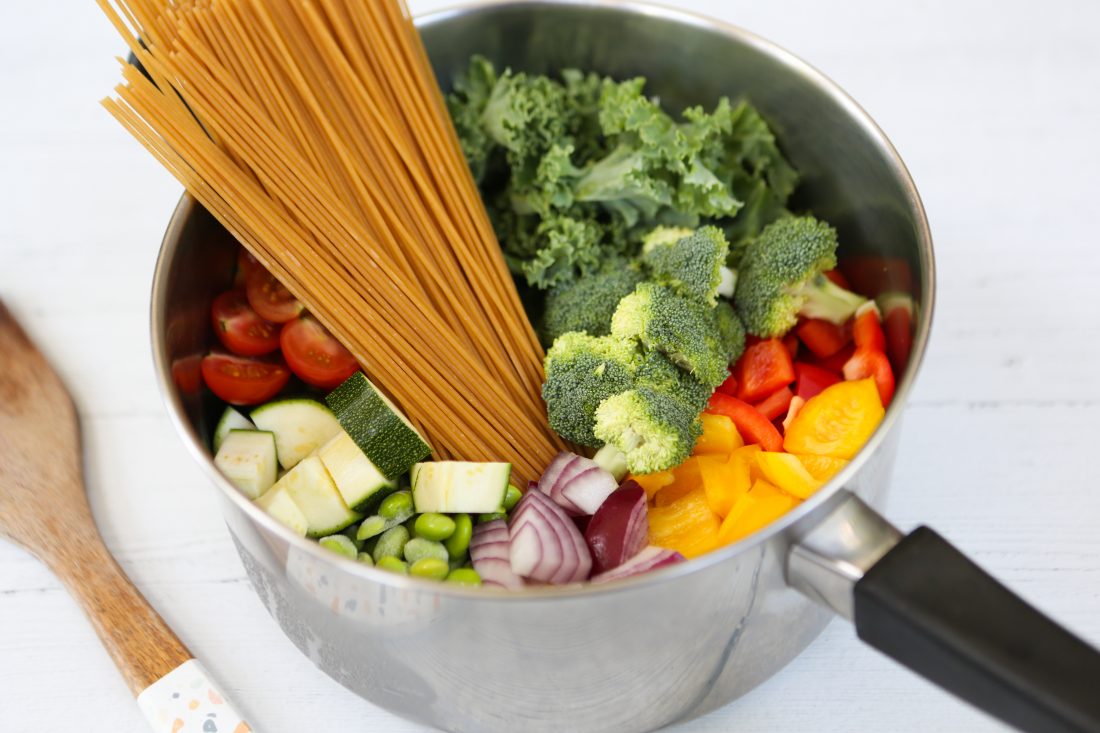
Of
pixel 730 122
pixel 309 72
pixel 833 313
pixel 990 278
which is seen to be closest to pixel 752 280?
pixel 833 313

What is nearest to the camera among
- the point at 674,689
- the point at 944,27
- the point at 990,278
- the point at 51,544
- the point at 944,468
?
the point at 674,689

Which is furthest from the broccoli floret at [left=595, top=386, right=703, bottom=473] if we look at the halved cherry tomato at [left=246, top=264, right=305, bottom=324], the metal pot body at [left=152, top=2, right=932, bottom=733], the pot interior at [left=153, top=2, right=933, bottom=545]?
the halved cherry tomato at [left=246, top=264, right=305, bottom=324]

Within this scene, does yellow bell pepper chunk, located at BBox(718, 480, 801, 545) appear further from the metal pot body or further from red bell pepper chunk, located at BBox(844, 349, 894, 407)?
red bell pepper chunk, located at BBox(844, 349, 894, 407)

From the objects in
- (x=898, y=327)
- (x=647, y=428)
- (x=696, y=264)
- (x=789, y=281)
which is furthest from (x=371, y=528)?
(x=898, y=327)

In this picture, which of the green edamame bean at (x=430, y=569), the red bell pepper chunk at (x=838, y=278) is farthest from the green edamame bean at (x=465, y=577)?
the red bell pepper chunk at (x=838, y=278)

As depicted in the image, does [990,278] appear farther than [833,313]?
Yes

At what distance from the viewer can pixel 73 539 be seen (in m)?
1.60

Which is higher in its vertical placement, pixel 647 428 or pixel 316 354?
pixel 316 354

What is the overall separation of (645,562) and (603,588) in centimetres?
19

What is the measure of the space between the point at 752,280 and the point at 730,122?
0.28 m

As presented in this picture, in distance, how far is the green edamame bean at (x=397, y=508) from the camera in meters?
1.40

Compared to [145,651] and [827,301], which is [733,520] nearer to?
[827,301]

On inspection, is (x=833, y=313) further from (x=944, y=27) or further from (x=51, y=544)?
(x=51, y=544)

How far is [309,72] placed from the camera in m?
1.51
